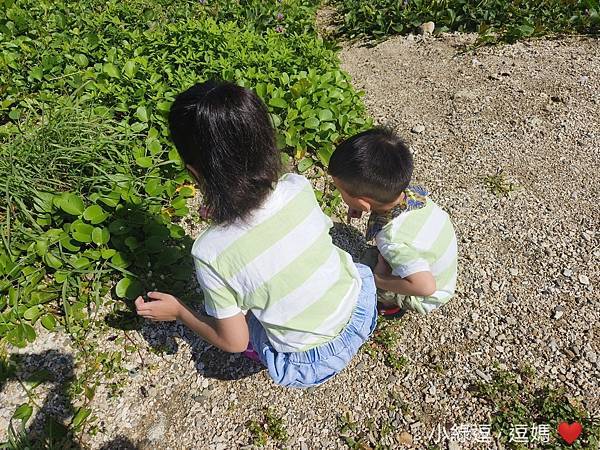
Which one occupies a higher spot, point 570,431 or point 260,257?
point 260,257

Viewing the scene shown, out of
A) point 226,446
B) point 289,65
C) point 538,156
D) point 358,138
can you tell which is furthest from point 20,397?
point 538,156

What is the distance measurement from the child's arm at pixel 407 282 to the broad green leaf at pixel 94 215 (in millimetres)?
1384

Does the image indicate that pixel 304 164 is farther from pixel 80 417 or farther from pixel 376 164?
pixel 80 417

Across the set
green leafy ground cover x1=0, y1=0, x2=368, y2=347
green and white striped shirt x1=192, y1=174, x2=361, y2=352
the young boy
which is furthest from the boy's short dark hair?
green leafy ground cover x1=0, y1=0, x2=368, y2=347

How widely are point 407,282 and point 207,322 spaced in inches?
32.3

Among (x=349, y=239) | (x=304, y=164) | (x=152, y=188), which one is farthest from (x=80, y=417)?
(x=304, y=164)

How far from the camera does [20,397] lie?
2.25 meters

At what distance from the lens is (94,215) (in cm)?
246

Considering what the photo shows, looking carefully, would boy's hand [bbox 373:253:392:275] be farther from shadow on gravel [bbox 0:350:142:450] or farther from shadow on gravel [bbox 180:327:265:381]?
shadow on gravel [bbox 0:350:142:450]

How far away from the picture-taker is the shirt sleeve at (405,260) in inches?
77.9

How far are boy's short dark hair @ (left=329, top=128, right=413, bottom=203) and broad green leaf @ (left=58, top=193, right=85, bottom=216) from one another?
1346 mm

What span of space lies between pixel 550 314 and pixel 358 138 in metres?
1.43

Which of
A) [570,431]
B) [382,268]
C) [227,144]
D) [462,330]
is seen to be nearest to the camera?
[227,144]

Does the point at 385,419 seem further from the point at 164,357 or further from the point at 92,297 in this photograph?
the point at 92,297
